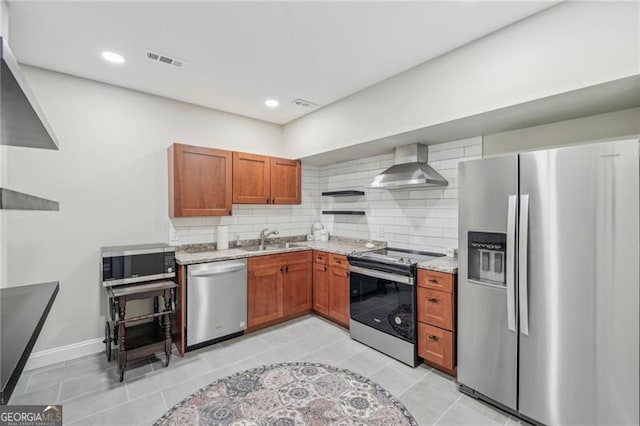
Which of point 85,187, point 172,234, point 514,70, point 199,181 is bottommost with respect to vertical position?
point 172,234

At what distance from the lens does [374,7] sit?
1.98 m

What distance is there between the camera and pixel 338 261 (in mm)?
3568

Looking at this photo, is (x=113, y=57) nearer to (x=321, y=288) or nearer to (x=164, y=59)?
(x=164, y=59)

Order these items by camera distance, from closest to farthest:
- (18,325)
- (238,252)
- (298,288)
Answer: (18,325) → (238,252) → (298,288)

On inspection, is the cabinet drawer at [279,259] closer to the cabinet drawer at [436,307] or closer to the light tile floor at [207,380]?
the light tile floor at [207,380]

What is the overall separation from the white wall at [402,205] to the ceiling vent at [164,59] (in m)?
2.51

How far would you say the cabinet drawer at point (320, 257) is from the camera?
3.75 metres

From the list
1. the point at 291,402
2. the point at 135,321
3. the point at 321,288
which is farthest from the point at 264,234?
the point at 291,402

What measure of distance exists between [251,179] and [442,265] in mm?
2514

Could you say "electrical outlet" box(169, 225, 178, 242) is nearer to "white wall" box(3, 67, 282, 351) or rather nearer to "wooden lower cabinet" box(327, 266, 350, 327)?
"white wall" box(3, 67, 282, 351)

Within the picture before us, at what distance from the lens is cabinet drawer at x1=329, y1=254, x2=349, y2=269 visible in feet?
11.4

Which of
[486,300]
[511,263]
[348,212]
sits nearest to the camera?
[511,263]

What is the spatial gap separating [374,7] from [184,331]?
3.26 m

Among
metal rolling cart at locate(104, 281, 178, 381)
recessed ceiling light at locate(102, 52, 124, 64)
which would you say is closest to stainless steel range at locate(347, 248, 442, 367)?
metal rolling cart at locate(104, 281, 178, 381)
